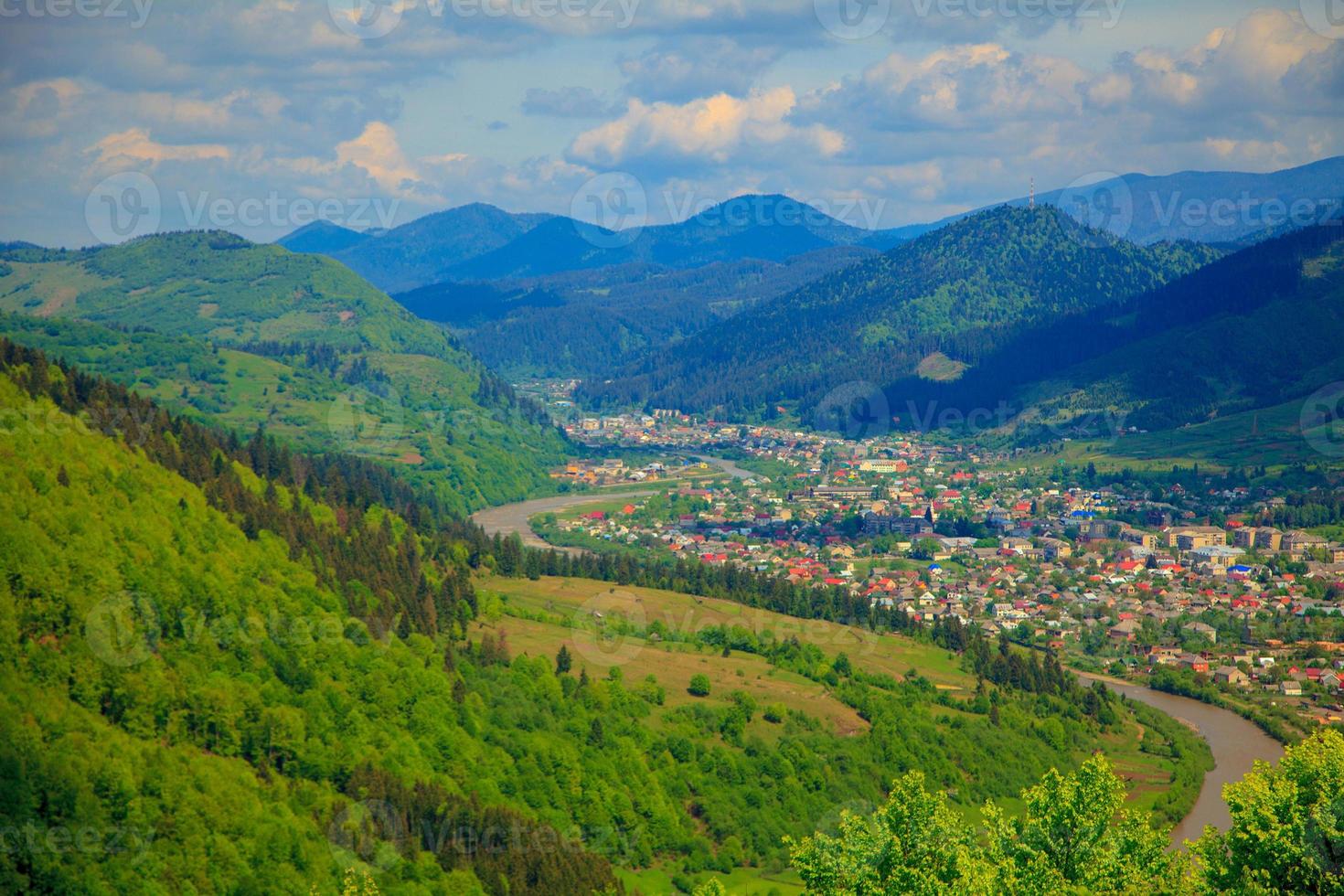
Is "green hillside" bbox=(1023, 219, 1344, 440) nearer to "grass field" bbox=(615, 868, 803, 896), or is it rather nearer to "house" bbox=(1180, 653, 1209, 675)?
"house" bbox=(1180, 653, 1209, 675)

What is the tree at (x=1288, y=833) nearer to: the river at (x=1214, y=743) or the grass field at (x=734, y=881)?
the grass field at (x=734, y=881)

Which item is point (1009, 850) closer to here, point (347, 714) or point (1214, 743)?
point (347, 714)

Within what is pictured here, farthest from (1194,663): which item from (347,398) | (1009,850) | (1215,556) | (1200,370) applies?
(347,398)

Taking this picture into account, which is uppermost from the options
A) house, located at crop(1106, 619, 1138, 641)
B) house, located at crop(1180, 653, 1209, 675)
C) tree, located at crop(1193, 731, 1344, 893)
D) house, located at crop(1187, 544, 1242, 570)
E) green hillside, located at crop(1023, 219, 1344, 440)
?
green hillside, located at crop(1023, 219, 1344, 440)

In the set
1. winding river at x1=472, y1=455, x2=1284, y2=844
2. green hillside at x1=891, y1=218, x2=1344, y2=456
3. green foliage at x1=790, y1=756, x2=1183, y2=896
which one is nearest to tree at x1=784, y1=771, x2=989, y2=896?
green foliage at x1=790, y1=756, x2=1183, y2=896

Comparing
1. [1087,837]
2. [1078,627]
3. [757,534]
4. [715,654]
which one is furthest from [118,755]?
[757,534]
